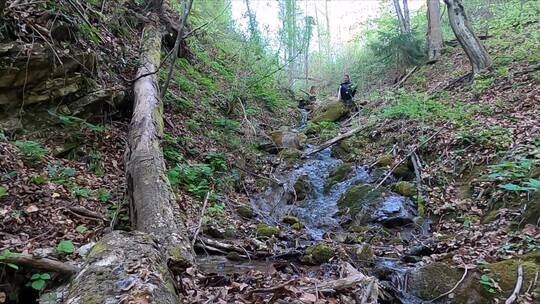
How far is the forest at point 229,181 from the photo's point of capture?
→ 3.43 metres

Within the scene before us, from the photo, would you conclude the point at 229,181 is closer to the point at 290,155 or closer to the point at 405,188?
the point at 290,155

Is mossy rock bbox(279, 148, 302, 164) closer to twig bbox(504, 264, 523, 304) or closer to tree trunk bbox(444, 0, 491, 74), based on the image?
tree trunk bbox(444, 0, 491, 74)

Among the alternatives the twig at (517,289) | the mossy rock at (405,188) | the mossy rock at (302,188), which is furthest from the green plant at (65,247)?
the mossy rock at (405,188)

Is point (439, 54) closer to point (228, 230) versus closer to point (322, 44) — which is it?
point (228, 230)

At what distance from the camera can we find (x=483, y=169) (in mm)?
6672

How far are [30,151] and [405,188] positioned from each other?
254 inches

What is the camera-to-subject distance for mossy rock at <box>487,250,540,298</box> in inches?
152

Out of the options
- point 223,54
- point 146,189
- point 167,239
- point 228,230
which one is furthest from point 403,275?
point 223,54

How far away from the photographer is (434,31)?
1625cm

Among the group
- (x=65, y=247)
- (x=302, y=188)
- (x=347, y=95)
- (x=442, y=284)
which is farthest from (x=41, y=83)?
(x=347, y=95)

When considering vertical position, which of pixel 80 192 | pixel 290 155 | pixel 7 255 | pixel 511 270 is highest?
pixel 80 192

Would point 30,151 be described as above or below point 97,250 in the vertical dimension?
above

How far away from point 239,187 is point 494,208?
4737mm

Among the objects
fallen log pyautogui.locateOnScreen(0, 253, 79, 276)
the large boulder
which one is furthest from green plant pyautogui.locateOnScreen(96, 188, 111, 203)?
the large boulder
